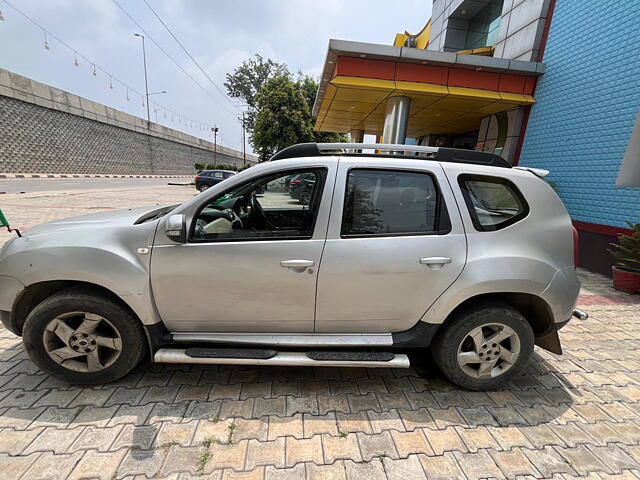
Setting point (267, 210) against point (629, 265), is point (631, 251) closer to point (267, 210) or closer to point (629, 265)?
point (629, 265)

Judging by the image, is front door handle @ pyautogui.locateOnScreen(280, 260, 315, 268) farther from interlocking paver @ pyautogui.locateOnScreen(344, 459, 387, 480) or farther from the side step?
interlocking paver @ pyautogui.locateOnScreen(344, 459, 387, 480)

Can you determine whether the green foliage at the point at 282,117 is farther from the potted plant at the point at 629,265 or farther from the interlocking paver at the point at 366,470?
the interlocking paver at the point at 366,470

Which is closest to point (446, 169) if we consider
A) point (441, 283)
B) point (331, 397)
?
point (441, 283)

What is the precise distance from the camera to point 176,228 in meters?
2.05

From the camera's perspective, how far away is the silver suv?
212cm

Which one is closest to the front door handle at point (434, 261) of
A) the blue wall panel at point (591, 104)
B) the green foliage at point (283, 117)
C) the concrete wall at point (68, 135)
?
the blue wall panel at point (591, 104)

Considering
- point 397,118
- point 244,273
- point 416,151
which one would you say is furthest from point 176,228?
point 397,118

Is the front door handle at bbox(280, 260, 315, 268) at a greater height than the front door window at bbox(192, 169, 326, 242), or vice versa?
the front door window at bbox(192, 169, 326, 242)

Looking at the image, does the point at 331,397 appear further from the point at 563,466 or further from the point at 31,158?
the point at 31,158

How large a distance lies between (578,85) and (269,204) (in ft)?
23.9

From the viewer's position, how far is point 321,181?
2248 mm

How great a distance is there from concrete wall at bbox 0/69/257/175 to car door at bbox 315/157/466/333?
93.9 feet

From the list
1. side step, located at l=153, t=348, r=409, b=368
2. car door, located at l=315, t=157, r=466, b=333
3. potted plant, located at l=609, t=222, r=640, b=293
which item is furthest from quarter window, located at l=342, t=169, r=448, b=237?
potted plant, located at l=609, t=222, r=640, b=293

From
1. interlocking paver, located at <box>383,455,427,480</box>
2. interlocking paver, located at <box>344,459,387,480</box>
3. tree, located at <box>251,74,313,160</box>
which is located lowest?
interlocking paver, located at <box>344,459,387,480</box>
